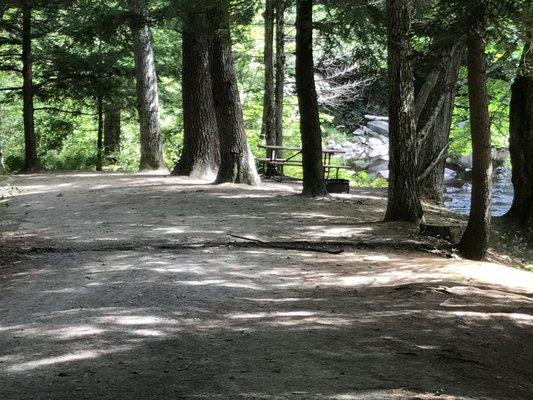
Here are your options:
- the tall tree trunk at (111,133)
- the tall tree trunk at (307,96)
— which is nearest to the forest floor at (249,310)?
the tall tree trunk at (307,96)

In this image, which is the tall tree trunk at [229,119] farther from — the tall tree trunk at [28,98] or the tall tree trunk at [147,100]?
the tall tree trunk at [28,98]

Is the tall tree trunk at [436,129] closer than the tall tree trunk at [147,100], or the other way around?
the tall tree trunk at [436,129]

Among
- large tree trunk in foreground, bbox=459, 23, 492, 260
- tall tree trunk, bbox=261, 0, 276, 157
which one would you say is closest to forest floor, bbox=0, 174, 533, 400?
large tree trunk in foreground, bbox=459, 23, 492, 260

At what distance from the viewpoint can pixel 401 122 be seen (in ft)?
33.2

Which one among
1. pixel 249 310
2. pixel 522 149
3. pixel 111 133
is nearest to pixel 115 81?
pixel 111 133

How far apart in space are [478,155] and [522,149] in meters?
4.11

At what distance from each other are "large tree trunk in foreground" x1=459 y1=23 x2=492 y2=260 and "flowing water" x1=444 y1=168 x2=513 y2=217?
8.05m

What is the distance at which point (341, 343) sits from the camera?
482cm

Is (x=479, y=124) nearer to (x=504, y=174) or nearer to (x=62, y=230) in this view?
(x=62, y=230)

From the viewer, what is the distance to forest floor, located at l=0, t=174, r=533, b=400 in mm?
4004

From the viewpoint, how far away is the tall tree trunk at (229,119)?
1369cm

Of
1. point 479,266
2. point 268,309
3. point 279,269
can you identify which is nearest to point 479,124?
point 479,266

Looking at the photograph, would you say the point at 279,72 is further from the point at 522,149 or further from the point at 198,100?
the point at 522,149

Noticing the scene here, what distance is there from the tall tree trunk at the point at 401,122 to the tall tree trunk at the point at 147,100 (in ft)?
31.3
